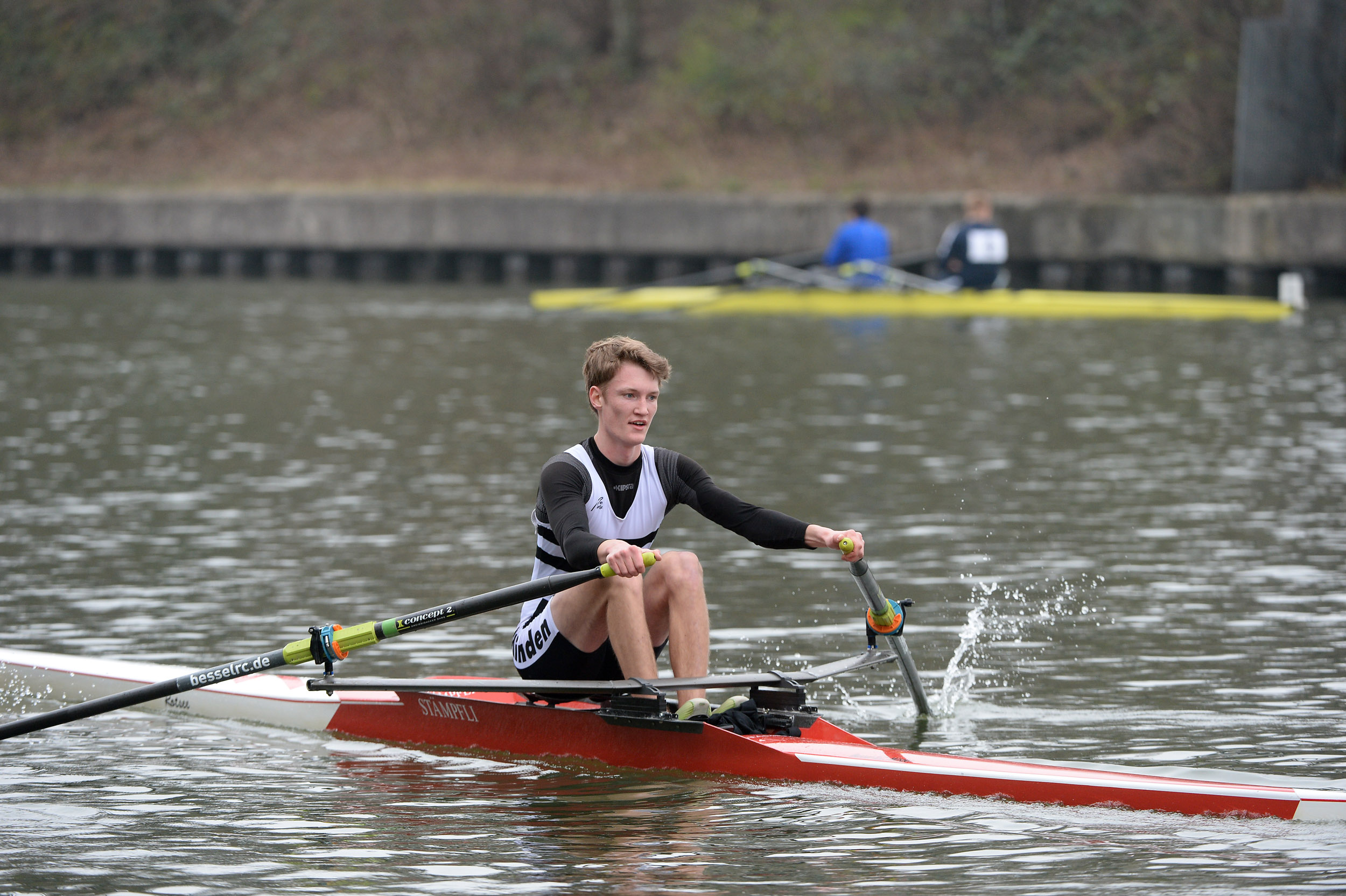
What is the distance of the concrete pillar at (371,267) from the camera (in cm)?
3425

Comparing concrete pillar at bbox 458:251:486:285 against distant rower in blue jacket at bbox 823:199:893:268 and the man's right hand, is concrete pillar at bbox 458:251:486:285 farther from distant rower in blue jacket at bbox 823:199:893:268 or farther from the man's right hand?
the man's right hand

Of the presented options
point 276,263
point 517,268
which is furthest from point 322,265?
point 517,268

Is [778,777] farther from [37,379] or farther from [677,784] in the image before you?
[37,379]

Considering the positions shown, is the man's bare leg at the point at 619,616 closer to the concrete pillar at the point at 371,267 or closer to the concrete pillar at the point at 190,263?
the concrete pillar at the point at 371,267

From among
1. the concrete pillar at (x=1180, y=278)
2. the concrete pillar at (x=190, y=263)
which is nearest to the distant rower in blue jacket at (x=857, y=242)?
the concrete pillar at (x=1180, y=278)

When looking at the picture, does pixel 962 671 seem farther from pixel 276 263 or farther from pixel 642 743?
pixel 276 263

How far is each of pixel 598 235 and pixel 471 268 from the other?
276 centimetres

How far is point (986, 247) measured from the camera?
78.3ft

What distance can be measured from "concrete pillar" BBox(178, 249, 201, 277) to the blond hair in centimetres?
3035

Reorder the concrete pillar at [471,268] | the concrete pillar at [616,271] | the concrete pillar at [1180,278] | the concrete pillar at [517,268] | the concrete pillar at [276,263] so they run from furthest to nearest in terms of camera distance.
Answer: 1. the concrete pillar at [276,263]
2. the concrete pillar at [471,268]
3. the concrete pillar at [517,268]
4. the concrete pillar at [616,271]
5. the concrete pillar at [1180,278]

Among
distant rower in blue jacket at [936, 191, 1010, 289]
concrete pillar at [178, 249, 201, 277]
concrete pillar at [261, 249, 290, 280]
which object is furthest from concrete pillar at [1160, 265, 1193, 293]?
concrete pillar at [178, 249, 201, 277]

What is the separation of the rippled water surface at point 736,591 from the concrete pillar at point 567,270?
1282cm

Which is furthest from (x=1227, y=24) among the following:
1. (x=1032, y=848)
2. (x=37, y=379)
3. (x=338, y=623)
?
(x=1032, y=848)

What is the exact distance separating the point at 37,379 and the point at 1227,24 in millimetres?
19865
